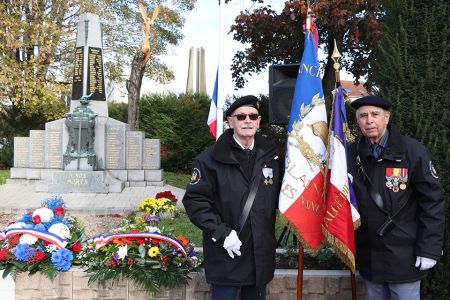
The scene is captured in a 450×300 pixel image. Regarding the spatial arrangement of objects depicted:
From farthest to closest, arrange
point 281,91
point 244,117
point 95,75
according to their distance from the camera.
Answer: point 95,75 < point 281,91 < point 244,117

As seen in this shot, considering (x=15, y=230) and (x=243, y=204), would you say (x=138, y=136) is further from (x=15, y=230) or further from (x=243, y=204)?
(x=243, y=204)

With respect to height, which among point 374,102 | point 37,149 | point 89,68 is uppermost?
point 89,68

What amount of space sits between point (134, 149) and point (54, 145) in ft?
7.44

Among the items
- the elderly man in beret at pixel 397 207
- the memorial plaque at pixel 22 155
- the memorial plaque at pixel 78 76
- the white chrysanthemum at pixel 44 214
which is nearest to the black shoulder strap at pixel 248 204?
the elderly man in beret at pixel 397 207

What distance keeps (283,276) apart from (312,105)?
1.42m

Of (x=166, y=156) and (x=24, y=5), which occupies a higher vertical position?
(x=24, y=5)

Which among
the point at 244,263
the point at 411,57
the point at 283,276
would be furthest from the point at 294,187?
the point at 411,57

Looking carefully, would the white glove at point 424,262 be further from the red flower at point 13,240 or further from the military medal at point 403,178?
the red flower at point 13,240

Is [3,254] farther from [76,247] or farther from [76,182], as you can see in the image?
[76,182]

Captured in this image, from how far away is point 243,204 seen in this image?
2854 millimetres

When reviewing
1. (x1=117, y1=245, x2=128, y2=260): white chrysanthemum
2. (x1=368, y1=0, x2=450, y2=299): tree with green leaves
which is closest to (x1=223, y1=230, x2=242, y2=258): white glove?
(x1=117, y1=245, x2=128, y2=260): white chrysanthemum

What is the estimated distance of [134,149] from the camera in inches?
499

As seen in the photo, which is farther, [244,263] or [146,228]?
[146,228]

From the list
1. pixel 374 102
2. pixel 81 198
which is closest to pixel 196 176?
pixel 374 102
